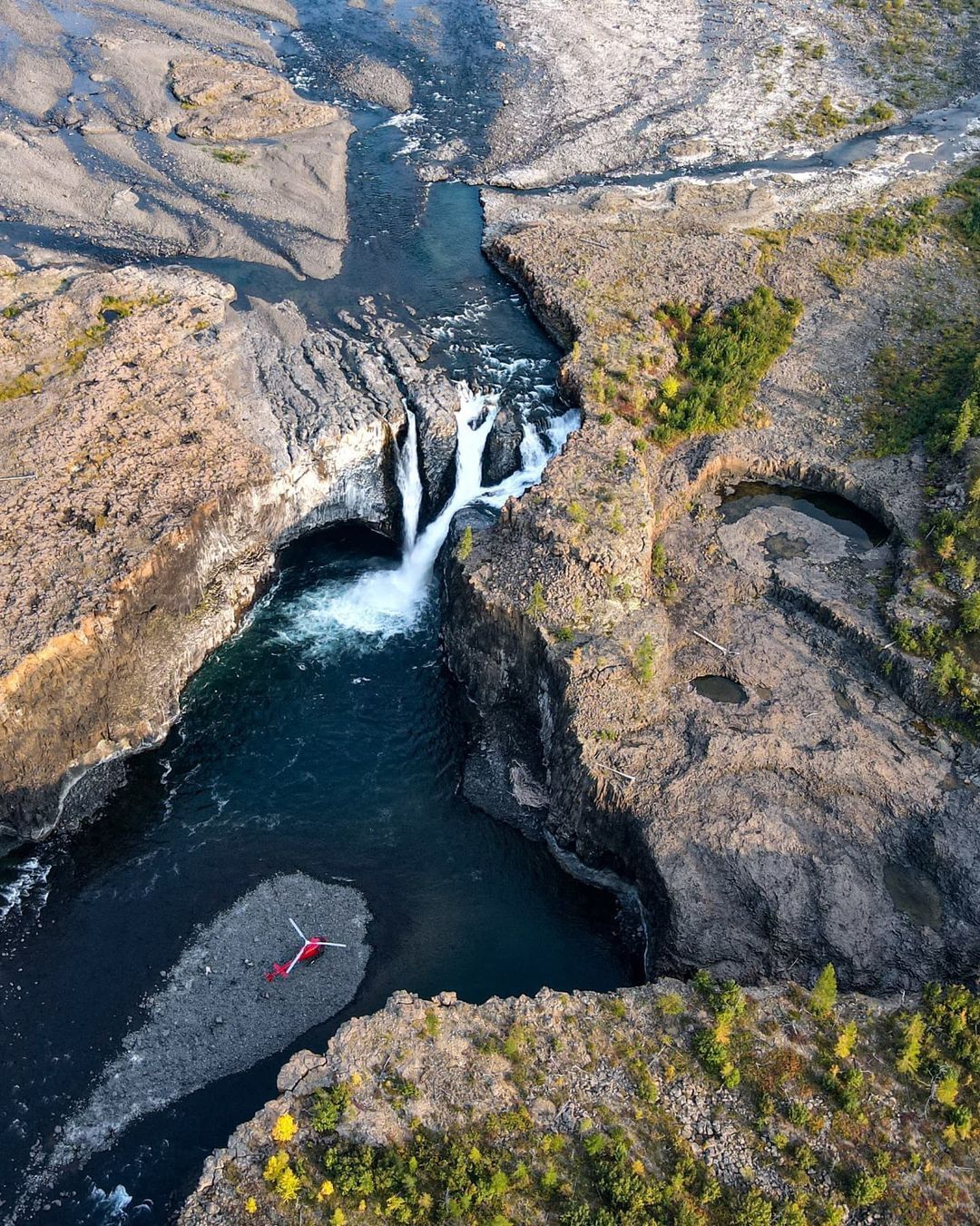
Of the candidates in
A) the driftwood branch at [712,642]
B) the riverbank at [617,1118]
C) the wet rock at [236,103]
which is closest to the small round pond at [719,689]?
the driftwood branch at [712,642]

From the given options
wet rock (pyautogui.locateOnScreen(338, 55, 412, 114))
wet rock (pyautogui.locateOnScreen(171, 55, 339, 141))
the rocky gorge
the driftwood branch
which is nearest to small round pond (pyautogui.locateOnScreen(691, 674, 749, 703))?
the rocky gorge

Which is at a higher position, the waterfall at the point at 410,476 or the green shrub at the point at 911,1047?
the waterfall at the point at 410,476

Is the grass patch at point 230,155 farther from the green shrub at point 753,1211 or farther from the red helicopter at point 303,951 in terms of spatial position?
the green shrub at point 753,1211

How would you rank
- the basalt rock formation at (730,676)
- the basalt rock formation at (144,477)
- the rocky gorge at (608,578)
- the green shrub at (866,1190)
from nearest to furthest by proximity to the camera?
the green shrub at (866,1190) → the rocky gorge at (608,578) → the basalt rock formation at (730,676) → the basalt rock formation at (144,477)

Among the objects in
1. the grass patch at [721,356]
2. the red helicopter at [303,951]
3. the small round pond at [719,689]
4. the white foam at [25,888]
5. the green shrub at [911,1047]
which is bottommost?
the white foam at [25,888]

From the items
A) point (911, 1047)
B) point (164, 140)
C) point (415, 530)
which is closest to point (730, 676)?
point (911, 1047)
